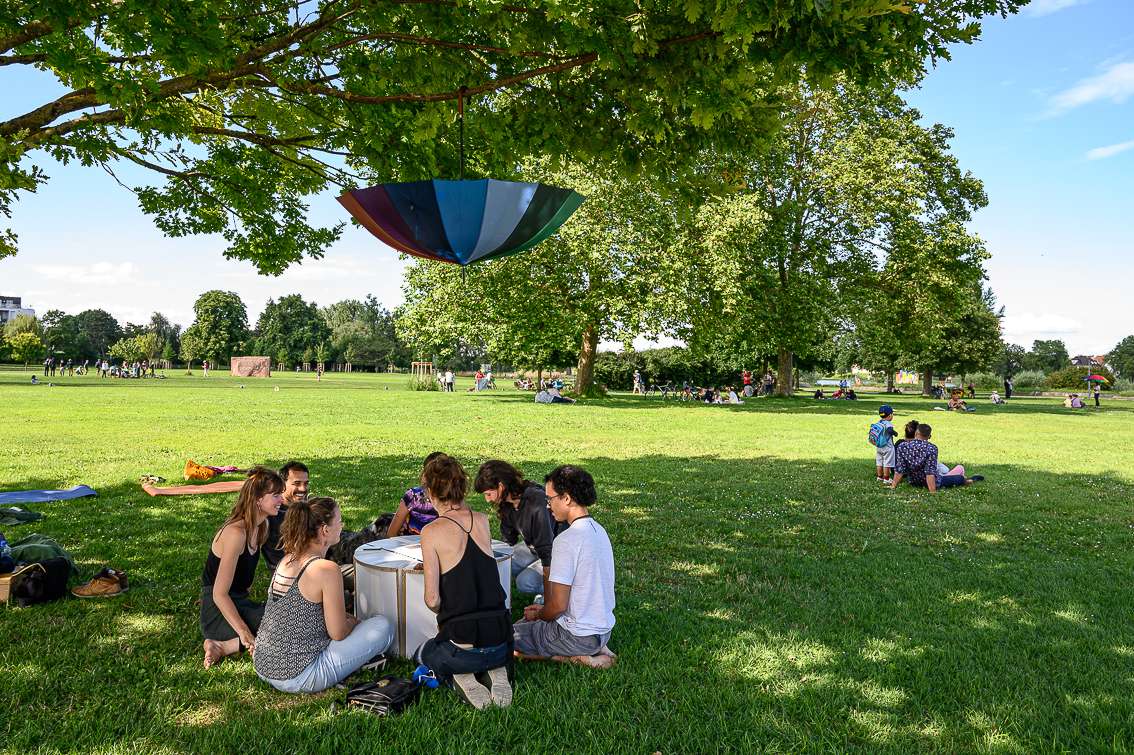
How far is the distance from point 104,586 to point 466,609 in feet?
12.8

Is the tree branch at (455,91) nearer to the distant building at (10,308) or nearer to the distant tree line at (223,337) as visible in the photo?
the distant tree line at (223,337)

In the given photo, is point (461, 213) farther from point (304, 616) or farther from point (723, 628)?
point (723, 628)

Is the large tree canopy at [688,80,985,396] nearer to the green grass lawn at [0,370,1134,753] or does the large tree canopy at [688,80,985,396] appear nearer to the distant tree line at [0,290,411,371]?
the green grass lawn at [0,370,1134,753]

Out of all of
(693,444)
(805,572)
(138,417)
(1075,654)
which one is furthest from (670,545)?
(138,417)

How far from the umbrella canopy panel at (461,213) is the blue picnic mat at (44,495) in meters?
6.71

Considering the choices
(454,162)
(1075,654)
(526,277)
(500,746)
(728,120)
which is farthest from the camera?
(526,277)

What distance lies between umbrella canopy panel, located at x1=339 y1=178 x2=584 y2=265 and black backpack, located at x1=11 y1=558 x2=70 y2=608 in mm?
4127

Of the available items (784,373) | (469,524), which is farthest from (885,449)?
(784,373)

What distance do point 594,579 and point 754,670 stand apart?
49.7 inches

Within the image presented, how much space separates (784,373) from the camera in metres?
42.9

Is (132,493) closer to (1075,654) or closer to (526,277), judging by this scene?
(1075,654)

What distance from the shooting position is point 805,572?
276 inches

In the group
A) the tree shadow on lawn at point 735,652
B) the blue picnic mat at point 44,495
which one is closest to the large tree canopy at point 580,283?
the blue picnic mat at point 44,495

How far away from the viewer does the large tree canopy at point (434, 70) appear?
5254 millimetres
